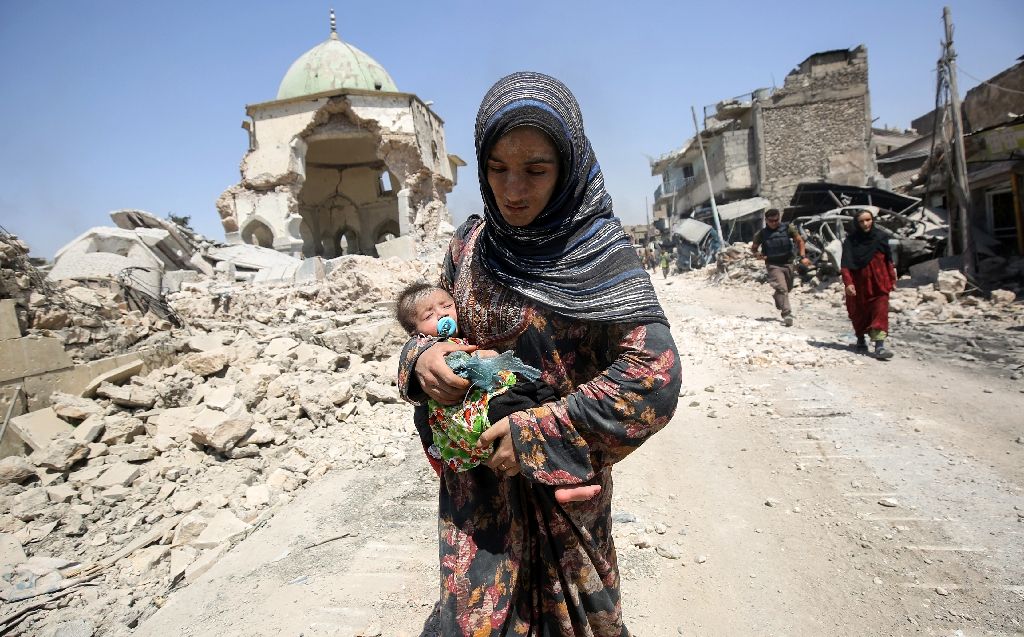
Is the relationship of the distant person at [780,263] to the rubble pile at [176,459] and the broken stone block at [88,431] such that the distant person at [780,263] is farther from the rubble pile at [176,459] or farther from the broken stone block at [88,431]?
the broken stone block at [88,431]

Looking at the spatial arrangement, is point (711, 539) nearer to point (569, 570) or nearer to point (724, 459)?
point (724, 459)

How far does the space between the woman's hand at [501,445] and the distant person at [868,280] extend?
19.5 ft

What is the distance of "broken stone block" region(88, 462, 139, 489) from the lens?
3775 mm

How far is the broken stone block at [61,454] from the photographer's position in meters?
3.88

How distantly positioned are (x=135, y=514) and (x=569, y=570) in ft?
11.9

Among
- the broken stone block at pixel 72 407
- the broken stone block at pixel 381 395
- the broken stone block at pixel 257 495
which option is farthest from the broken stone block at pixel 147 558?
the broken stone block at pixel 72 407

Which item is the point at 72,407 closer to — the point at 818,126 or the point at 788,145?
the point at 788,145

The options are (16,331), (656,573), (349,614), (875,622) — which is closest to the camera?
(875,622)

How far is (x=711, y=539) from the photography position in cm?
259

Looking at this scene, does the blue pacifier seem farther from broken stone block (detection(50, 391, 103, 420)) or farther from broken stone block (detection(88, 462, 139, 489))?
broken stone block (detection(50, 391, 103, 420))

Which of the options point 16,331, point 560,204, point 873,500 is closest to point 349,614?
point 560,204

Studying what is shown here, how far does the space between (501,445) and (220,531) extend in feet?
9.37

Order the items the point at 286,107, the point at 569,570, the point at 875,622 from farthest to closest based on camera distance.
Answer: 1. the point at 286,107
2. the point at 875,622
3. the point at 569,570

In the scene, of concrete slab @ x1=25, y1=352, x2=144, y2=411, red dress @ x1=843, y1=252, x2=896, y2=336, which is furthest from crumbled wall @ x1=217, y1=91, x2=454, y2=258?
red dress @ x1=843, y1=252, x2=896, y2=336
